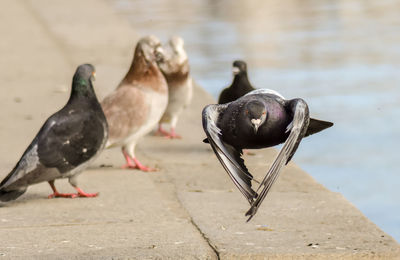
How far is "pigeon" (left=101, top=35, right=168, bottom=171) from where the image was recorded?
25.1 ft

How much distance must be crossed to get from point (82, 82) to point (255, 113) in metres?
2.93

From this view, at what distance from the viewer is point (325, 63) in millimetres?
12953

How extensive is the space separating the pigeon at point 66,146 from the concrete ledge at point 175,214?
0.55 feet

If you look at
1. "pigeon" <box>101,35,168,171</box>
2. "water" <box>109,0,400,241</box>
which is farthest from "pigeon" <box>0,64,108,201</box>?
"water" <box>109,0,400,241</box>

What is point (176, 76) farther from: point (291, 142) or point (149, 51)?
point (291, 142)

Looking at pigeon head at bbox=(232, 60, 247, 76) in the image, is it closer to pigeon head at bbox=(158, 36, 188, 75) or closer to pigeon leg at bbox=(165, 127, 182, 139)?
pigeon head at bbox=(158, 36, 188, 75)

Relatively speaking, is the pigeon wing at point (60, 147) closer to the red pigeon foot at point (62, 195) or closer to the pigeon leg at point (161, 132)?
the red pigeon foot at point (62, 195)

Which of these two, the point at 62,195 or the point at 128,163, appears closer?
the point at 62,195

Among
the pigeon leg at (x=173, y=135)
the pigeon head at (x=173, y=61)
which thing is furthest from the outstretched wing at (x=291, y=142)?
the pigeon leg at (x=173, y=135)

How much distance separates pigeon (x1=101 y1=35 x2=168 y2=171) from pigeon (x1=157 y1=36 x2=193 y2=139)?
2.46ft

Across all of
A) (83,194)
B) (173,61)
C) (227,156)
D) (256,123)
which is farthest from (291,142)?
(173,61)

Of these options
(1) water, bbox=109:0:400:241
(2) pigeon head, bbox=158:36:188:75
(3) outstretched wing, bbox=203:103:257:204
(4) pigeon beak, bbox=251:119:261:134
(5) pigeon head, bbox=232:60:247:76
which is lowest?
(1) water, bbox=109:0:400:241

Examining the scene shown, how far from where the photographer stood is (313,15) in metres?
17.9

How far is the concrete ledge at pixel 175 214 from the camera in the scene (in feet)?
17.2
